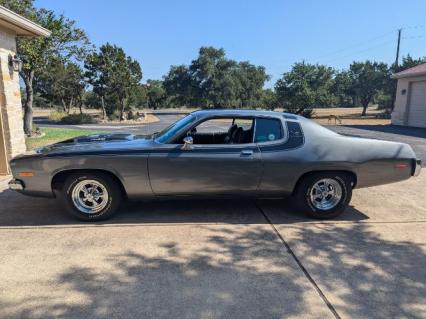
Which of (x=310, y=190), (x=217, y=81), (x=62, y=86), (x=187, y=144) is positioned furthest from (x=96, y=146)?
(x=217, y=81)

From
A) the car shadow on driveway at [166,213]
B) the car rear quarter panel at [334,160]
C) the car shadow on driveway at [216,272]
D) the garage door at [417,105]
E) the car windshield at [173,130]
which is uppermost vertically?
the garage door at [417,105]

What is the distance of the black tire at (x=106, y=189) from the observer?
15.3 ft

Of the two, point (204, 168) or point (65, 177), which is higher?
point (204, 168)

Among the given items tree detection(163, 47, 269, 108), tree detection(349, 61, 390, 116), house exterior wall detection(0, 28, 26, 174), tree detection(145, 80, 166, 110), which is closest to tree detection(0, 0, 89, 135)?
house exterior wall detection(0, 28, 26, 174)

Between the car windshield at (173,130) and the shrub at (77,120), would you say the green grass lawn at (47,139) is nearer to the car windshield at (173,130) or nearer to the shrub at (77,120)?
the car windshield at (173,130)

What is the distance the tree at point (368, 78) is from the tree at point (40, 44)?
43219 mm

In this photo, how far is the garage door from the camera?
21.1 meters

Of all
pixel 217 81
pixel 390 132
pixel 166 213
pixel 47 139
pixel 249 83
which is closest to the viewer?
pixel 166 213

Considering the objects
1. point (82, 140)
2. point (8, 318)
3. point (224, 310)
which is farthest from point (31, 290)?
point (82, 140)

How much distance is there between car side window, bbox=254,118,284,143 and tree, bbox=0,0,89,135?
1130cm

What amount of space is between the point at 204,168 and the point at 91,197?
1.50 metres

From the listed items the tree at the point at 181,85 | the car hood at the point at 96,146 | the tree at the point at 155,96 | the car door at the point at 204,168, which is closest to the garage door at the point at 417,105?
the car door at the point at 204,168

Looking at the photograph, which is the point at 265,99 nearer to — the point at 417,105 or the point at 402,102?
the point at 402,102

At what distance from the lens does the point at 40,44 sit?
14656 mm
